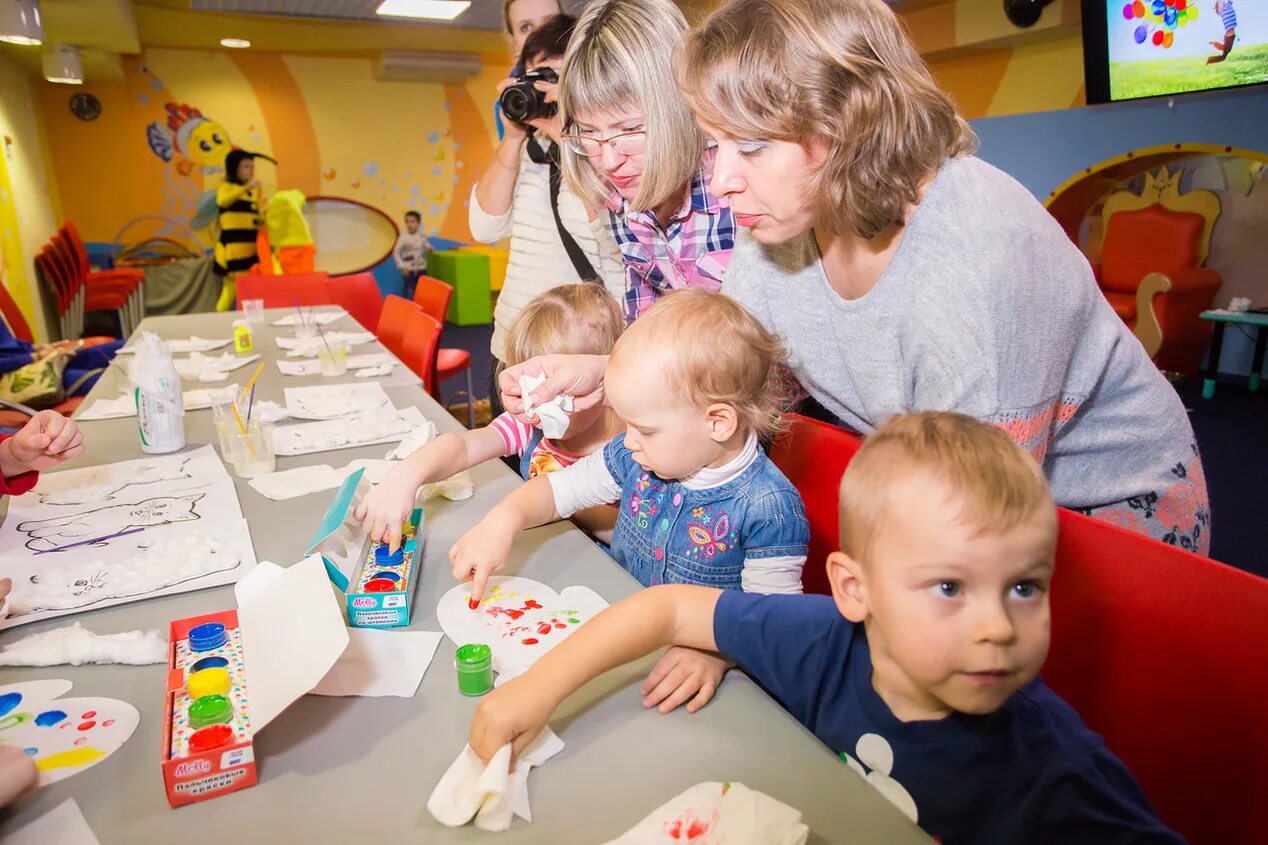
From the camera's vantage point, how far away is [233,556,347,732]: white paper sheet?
0.71 m

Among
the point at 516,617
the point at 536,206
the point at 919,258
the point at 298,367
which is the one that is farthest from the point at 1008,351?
the point at 298,367

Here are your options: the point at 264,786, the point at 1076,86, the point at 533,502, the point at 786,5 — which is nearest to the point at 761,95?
the point at 786,5

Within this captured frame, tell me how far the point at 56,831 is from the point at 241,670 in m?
0.19

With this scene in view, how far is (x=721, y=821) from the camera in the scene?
0.62 m

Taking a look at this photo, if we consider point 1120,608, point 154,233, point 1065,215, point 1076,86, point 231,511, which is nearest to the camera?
point 1120,608

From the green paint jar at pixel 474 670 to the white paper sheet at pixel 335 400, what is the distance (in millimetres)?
1206

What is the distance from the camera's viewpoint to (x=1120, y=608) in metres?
0.80

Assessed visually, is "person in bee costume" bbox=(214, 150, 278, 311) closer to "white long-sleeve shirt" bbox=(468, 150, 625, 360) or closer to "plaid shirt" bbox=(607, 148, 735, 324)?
"white long-sleeve shirt" bbox=(468, 150, 625, 360)

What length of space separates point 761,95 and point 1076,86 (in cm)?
556

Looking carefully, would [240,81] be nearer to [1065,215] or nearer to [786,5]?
[1065,215]

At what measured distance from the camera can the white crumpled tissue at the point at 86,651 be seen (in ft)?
2.85

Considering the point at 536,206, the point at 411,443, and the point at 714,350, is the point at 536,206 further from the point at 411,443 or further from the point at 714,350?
the point at 714,350

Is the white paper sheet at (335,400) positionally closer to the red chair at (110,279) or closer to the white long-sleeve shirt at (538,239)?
the white long-sleeve shirt at (538,239)

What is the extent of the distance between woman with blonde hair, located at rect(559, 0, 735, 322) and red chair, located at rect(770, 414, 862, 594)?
0.99ft
